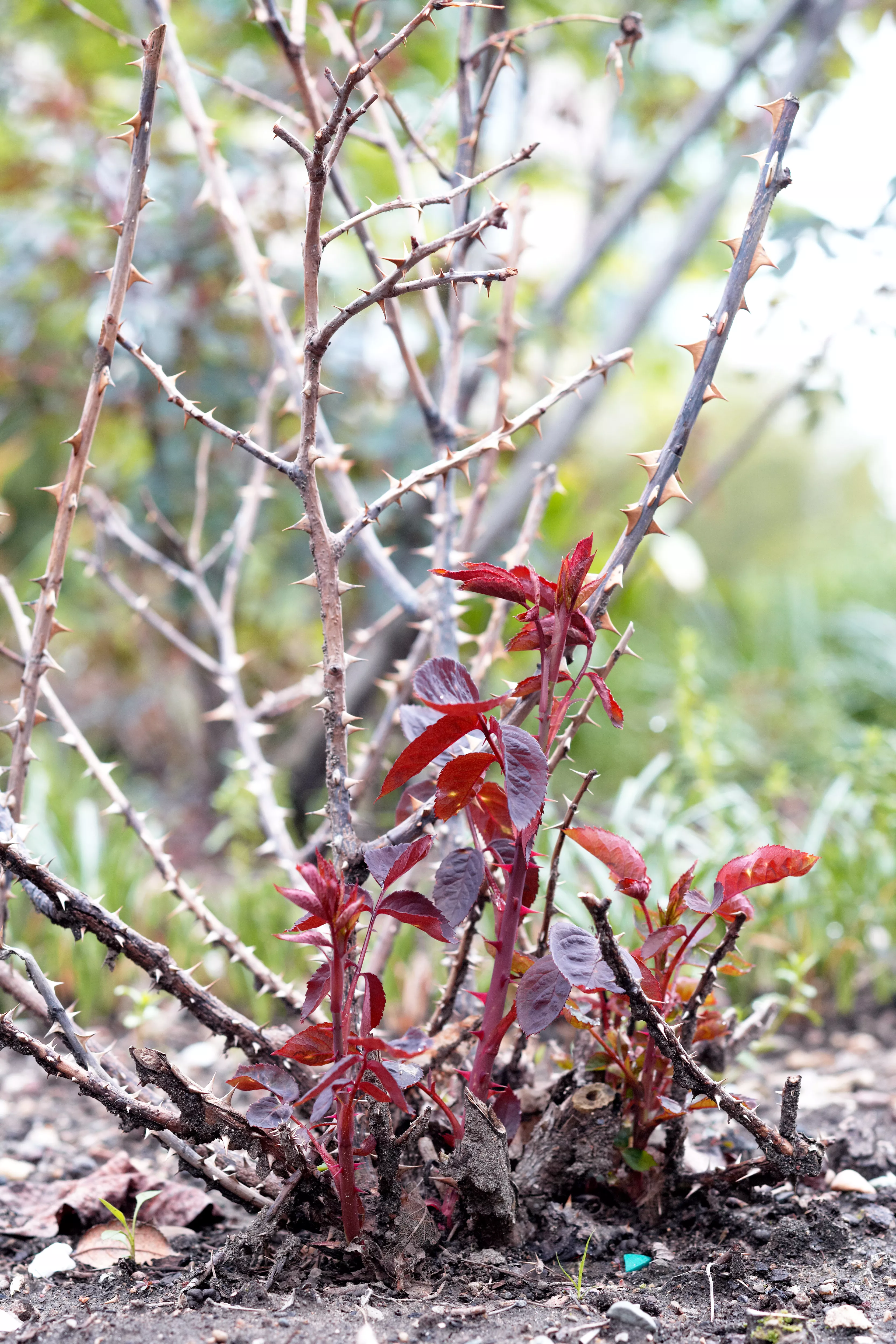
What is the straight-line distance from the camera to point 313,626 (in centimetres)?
430

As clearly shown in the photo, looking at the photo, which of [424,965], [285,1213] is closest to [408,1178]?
[285,1213]

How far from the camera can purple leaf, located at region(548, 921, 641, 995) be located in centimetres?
90

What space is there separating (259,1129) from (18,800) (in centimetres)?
49

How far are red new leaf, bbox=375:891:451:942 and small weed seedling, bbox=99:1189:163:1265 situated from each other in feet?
1.56

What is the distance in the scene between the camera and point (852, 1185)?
1.26 metres

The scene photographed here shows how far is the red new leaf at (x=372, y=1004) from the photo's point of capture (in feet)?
3.07

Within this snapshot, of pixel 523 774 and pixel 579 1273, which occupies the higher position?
pixel 523 774

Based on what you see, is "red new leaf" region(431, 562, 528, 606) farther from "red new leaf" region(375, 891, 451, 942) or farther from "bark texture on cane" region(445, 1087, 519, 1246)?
"bark texture on cane" region(445, 1087, 519, 1246)

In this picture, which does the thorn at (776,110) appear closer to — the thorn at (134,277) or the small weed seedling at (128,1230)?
the thorn at (134,277)

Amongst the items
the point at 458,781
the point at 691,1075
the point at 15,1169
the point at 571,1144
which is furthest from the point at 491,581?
the point at 15,1169

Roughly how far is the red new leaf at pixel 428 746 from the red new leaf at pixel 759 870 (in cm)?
31

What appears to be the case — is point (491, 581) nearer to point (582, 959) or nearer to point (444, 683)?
point (444, 683)

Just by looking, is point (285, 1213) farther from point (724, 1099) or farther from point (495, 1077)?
point (724, 1099)

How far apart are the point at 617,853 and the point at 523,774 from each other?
0.21 meters
